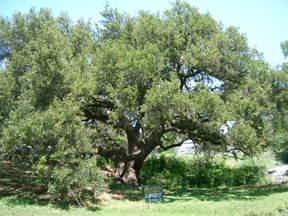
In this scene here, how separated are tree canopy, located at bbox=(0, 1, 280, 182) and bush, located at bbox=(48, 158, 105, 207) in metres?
0.84

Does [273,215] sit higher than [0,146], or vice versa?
[0,146]

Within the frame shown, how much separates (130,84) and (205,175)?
1242 centimetres

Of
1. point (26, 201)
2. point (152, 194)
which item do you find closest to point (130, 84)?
point (152, 194)

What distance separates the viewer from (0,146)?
12.1 metres

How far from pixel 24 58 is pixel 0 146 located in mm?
4233

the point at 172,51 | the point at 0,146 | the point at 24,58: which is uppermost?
the point at 172,51

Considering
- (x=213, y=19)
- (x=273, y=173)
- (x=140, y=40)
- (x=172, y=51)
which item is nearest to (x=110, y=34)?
(x=140, y=40)

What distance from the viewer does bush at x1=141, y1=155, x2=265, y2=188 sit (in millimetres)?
23061

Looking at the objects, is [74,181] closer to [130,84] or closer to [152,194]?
[152,194]

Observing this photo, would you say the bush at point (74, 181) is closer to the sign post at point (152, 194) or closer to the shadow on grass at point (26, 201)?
the shadow on grass at point (26, 201)

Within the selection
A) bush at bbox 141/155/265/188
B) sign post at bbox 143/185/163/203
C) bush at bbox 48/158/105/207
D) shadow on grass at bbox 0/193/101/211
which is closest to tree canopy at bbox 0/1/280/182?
bush at bbox 48/158/105/207

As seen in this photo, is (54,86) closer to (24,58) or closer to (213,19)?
(24,58)

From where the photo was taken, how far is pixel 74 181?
11.6 metres

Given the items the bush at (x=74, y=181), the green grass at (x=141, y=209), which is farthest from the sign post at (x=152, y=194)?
the bush at (x=74, y=181)
